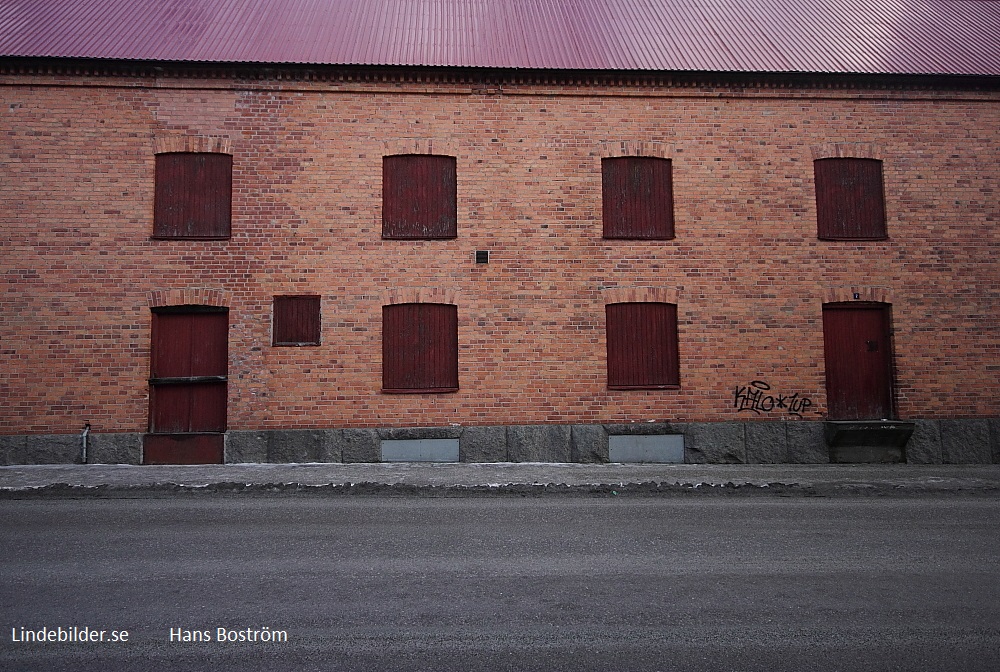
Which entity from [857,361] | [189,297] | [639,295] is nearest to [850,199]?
[857,361]

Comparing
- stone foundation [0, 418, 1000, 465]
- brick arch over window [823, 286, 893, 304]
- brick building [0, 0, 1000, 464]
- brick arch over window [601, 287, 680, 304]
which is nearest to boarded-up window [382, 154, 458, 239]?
brick building [0, 0, 1000, 464]

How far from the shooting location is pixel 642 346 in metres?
A: 13.6

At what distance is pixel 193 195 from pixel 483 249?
18.8 feet

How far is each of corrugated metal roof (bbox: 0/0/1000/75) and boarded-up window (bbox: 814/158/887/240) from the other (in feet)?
6.45

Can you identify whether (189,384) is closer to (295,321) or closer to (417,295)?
(295,321)

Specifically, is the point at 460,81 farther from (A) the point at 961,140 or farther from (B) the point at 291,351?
(A) the point at 961,140

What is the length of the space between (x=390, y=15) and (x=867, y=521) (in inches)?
542

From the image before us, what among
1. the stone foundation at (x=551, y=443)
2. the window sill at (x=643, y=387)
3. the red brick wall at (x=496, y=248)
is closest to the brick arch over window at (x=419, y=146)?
the red brick wall at (x=496, y=248)

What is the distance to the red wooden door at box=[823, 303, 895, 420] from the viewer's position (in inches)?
542

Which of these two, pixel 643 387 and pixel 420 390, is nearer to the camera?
pixel 420 390

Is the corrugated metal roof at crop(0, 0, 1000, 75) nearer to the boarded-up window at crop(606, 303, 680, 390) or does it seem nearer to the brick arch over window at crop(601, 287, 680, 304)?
the brick arch over window at crop(601, 287, 680, 304)

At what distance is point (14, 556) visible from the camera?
20.2 feet

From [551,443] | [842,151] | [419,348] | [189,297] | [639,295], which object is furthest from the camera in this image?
[842,151]

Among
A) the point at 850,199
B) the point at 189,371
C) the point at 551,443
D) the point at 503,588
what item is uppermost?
the point at 850,199
